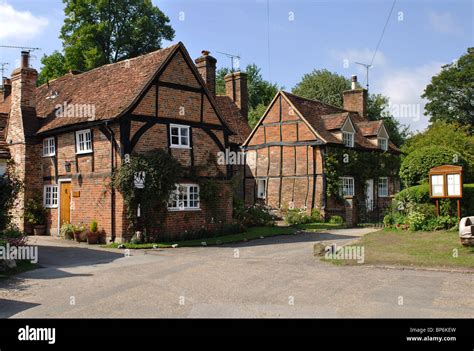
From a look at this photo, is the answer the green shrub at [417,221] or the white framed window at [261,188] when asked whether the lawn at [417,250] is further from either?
the white framed window at [261,188]

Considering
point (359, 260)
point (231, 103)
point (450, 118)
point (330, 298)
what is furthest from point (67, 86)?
point (450, 118)

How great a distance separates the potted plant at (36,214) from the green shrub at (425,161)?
16.8 meters

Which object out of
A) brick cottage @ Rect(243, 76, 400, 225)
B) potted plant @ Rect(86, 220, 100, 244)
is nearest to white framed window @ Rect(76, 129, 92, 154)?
potted plant @ Rect(86, 220, 100, 244)

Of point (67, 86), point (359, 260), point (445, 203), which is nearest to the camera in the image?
point (359, 260)

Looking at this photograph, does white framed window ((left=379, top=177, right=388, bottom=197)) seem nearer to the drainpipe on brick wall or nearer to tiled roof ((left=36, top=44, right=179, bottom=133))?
tiled roof ((left=36, top=44, right=179, bottom=133))

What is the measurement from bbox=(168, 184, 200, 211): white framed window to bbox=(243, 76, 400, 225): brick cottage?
9.73 meters

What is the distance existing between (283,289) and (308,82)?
142 ft

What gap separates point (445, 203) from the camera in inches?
698

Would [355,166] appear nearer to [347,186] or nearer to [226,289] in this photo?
[347,186]

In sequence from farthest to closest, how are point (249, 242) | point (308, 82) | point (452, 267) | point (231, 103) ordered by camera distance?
point (308, 82) < point (231, 103) < point (249, 242) < point (452, 267)

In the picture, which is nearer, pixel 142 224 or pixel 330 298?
pixel 330 298

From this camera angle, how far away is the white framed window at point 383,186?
32.6 m

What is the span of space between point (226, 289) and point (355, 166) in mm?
21100

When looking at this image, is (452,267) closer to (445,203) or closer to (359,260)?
(359,260)
